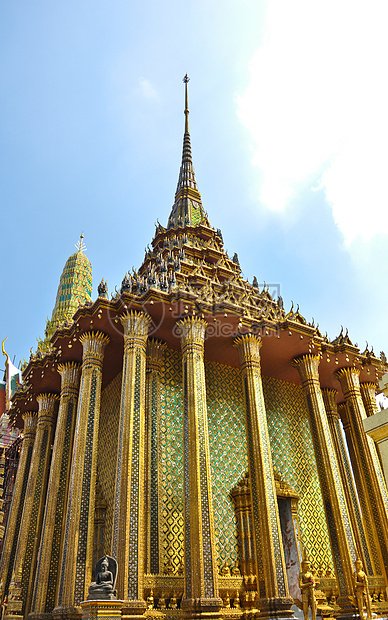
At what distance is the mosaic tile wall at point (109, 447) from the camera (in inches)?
588

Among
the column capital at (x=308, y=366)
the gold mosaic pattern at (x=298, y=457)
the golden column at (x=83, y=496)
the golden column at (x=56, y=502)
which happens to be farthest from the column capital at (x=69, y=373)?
the column capital at (x=308, y=366)

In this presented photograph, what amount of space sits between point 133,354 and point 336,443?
949 cm

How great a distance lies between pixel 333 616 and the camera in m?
14.1

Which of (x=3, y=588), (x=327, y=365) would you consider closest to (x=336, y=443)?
(x=327, y=365)

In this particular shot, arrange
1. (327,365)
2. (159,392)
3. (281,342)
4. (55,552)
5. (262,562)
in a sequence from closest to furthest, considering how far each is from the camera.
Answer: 1. (262,562)
2. (55,552)
3. (159,392)
4. (281,342)
5. (327,365)

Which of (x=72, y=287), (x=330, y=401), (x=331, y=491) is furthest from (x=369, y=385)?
(x=72, y=287)

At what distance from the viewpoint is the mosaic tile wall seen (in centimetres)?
1494

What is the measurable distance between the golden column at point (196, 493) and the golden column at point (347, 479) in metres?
5.96

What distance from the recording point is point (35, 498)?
17469 mm

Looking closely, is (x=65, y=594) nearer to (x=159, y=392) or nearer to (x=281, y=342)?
(x=159, y=392)

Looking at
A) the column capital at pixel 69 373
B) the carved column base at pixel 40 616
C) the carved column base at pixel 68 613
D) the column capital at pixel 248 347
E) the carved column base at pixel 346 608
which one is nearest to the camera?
the carved column base at pixel 68 613

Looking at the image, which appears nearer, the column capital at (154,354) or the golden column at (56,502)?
the golden column at (56,502)

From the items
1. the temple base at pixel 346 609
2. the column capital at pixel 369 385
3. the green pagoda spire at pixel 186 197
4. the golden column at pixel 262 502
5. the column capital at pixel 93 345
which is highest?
the green pagoda spire at pixel 186 197

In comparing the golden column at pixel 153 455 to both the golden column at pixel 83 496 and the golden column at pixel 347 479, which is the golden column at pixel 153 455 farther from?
the golden column at pixel 347 479
